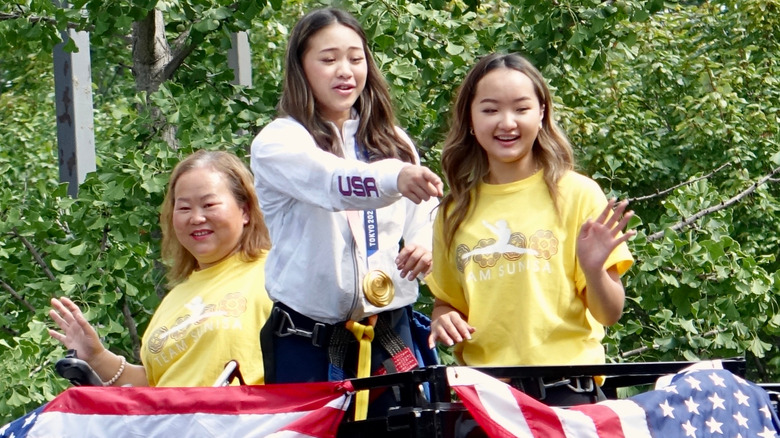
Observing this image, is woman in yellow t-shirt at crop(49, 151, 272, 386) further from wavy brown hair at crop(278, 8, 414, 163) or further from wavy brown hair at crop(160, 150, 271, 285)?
wavy brown hair at crop(278, 8, 414, 163)

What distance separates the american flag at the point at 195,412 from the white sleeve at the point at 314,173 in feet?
1.58

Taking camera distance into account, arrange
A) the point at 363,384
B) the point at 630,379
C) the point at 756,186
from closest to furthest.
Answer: the point at 363,384 < the point at 630,379 < the point at 756,186

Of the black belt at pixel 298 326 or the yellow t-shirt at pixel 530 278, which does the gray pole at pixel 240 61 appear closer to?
the black belt at pixel 298 326

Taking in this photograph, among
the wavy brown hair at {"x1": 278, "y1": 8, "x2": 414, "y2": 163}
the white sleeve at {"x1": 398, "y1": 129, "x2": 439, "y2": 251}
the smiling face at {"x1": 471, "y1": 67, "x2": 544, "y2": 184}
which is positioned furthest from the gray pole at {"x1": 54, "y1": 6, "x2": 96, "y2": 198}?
the smiling face at {"x1": 471, "y1": 67, "x2": 544, "y2": 184}

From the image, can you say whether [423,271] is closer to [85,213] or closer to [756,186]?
[85,213]

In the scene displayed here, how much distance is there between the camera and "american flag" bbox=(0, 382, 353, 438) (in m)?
2.69

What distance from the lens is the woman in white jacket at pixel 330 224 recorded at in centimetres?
315

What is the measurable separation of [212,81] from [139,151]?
2.37ft

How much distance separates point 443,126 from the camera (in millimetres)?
5809

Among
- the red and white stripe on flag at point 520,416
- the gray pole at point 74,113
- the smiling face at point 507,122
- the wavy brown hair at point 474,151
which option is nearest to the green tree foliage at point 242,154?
the gray pole at point 74,113

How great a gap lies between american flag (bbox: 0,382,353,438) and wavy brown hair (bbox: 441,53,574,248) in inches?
25.9

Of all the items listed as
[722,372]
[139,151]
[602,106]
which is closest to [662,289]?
[139,151]

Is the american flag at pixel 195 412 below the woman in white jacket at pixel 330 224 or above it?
below

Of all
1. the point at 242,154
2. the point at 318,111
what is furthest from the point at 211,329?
the point at 242,154
